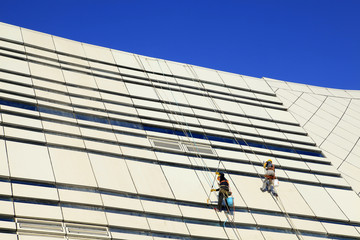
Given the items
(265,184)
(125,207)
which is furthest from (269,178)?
(125,207)

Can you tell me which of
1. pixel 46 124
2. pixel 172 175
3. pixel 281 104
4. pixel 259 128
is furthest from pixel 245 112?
pixel 46 124

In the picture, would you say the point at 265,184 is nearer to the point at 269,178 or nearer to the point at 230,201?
the point at 269,178

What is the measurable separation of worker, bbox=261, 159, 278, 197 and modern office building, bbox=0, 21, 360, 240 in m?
0.31

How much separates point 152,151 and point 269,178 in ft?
13.0

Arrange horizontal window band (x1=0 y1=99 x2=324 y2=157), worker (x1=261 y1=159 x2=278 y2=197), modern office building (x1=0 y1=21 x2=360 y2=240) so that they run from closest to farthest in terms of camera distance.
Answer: modern office building (x1=0 y1=21 x2=360 y2=240) < horizontal window band (x1=0 y1=99 x2=324 y2=157) < worker (x1=261 y1=159 x2=278 y2=197)

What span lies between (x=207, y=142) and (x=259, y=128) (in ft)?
10.8

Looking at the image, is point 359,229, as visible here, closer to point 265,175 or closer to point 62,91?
point 265,175

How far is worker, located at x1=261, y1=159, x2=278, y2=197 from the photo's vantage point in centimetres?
1585

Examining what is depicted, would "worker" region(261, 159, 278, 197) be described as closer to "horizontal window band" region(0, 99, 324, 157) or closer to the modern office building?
the modern office building

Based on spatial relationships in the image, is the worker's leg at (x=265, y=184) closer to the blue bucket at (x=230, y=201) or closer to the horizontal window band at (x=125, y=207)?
the horizontal window band at (x=125, y=207)

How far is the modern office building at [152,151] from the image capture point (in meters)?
12.5

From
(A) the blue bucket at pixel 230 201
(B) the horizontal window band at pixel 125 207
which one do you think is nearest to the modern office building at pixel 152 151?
(B) the horizontal window band at pixel 125 207

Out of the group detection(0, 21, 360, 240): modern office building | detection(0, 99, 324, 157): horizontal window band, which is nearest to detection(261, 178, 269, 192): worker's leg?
detection(0, 21, 360, 240): modern office building

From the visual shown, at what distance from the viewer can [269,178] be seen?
15945 millimetres
